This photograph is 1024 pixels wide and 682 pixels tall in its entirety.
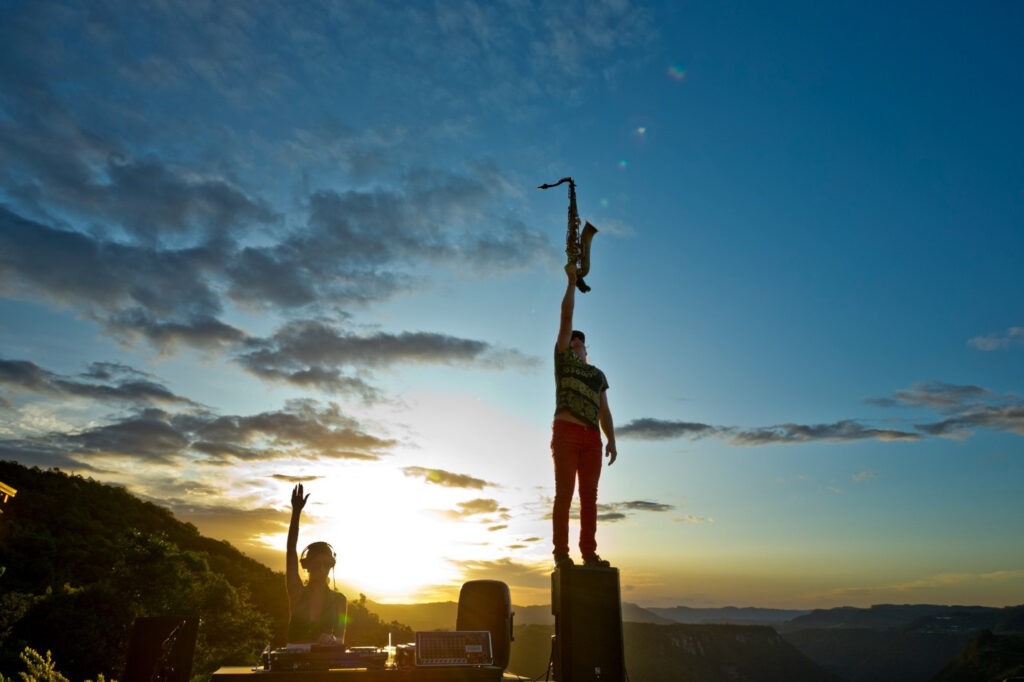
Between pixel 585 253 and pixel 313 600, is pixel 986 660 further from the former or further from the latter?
pixel 313 600

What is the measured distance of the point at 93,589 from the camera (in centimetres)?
3638

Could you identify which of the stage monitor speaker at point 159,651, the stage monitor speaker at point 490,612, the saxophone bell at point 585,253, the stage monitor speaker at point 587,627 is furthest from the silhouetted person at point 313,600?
the saxophone bell at point 585,253

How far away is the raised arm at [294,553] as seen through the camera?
4.71 metres

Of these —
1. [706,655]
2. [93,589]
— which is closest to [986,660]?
[706,655]

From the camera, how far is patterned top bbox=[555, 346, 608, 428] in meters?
6.29

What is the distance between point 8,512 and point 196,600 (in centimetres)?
2159

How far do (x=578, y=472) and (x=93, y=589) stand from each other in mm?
41021

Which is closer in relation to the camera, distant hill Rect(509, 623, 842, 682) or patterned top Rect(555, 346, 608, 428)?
patterned top Rect(555, 346, 608, 428)

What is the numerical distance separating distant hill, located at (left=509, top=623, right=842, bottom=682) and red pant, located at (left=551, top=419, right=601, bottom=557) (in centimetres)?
11566

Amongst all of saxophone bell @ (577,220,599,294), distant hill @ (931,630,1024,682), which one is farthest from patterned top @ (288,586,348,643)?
distant hill @ (931,630,1024,682)

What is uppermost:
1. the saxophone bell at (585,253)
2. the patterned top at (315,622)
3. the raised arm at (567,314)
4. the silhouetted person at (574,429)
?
the saxophone bell at (585,253)

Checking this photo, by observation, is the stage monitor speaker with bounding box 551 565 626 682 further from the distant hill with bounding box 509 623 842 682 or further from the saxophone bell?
the distant hill with bounding box 509 623 842 682

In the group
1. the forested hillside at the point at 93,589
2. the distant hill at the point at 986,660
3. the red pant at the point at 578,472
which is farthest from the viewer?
the distant hill at the point at 986,660

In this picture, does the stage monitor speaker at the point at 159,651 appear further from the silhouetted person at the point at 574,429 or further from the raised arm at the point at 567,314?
the raised arm at the point at 567,314
